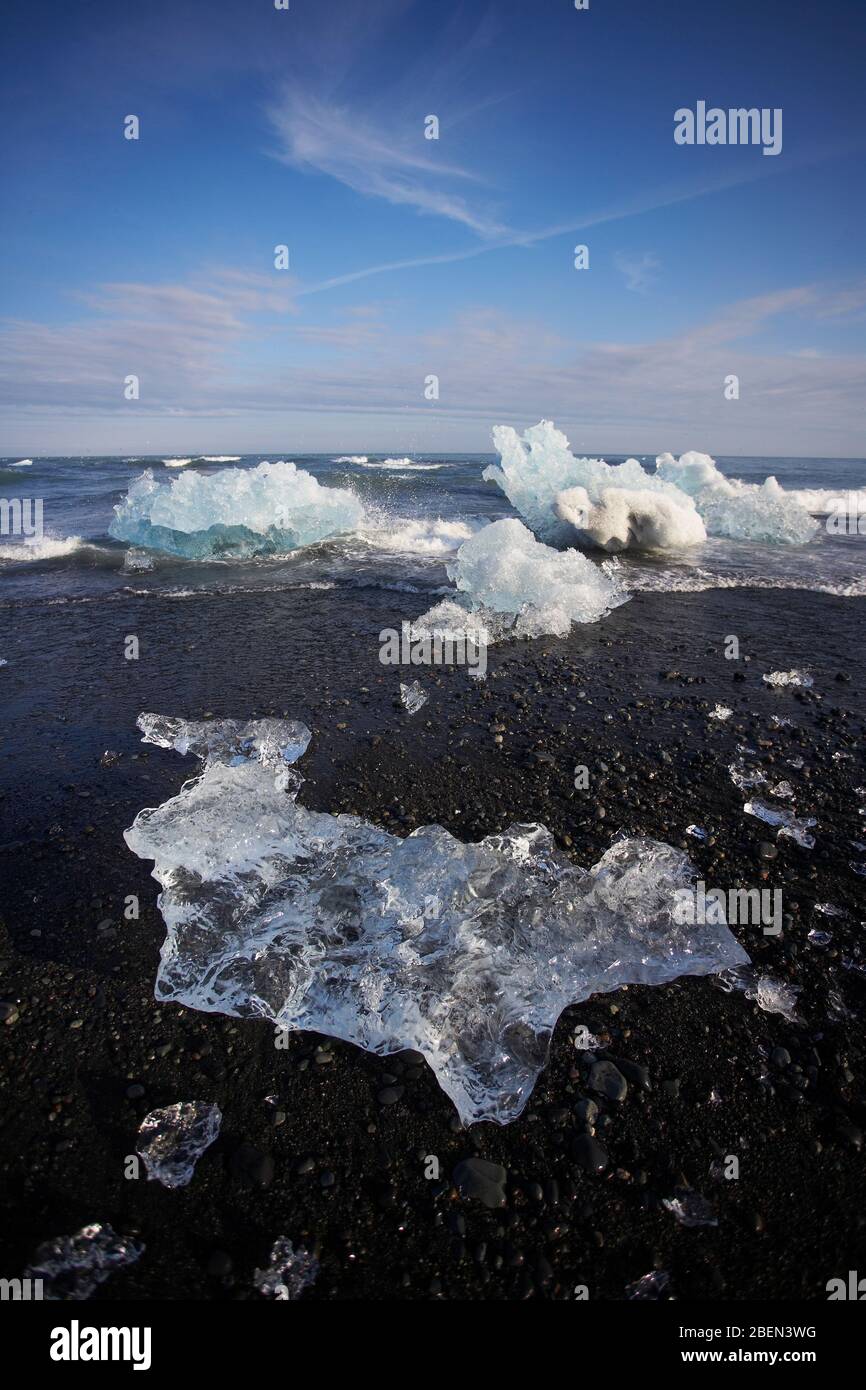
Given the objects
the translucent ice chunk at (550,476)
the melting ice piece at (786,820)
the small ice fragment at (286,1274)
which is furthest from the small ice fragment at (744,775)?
the translucent ice chunk at (550,476)

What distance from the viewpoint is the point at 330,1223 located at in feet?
7.80

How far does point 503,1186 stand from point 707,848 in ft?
9.00

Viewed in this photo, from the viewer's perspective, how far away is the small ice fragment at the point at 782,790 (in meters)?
5.09

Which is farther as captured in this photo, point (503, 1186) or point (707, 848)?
point (707, 848)

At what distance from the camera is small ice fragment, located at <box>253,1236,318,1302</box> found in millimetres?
2199

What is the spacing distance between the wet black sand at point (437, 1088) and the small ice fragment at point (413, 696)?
2.54ft

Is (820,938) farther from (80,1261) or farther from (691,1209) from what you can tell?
(80,1261)

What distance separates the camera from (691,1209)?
2434 millimetres

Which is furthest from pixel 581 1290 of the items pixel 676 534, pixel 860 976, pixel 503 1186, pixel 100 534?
pixel 100 534

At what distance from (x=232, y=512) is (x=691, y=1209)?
14599 millimetres
